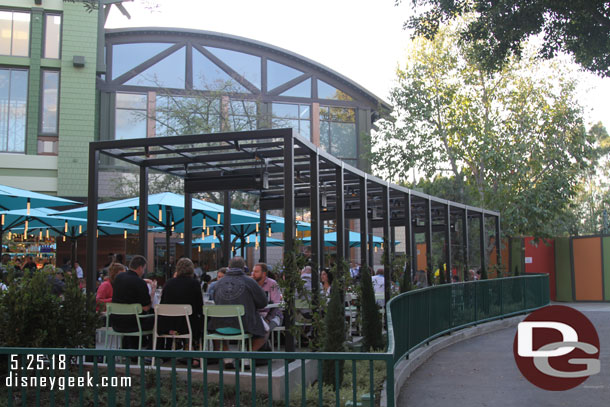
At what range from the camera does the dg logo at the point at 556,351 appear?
28.2ft

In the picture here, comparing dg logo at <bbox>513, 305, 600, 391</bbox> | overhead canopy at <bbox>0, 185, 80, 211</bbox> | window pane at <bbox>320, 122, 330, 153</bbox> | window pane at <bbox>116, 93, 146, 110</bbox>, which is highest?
window pane at <bbox>116, 93, 146, 110</bbox>

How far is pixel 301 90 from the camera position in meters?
36.8

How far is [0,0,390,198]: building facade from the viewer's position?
29062mm

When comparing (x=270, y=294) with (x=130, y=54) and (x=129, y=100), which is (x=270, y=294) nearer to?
(x=129, y=100)

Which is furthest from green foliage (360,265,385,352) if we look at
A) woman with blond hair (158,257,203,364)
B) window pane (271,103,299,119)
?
window pane (271,103,299,119)

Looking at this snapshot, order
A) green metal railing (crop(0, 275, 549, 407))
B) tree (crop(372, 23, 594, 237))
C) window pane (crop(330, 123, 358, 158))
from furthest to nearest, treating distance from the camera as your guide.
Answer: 1. window pane (crop(330, 123, 358, 158))
2. tree (crop(372, 23, 594, 237))
3. green metal railing (crop(0, 275, 549, 407))

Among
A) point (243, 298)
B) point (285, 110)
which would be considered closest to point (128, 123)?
A: point (285, 110)

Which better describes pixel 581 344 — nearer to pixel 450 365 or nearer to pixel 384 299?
pixel 450 365

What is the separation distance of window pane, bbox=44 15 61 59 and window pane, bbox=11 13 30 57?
73cm

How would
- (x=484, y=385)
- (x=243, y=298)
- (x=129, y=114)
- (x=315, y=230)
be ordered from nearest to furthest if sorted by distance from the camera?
(x=243, y=298)
(x=484, y=385)
(x=315, y=230)
(x=129, y=114)

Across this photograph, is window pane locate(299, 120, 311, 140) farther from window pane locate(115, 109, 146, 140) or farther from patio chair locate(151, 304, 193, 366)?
patio chair locate(151, 304, 193, 366)

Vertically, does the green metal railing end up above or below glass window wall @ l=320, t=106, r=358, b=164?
below

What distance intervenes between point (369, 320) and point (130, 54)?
90.2ft

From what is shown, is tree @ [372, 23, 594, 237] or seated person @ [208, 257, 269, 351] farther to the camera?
tree @ [372, 23, 594, 237]
